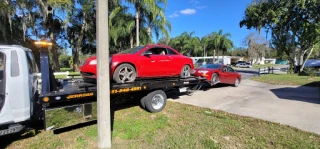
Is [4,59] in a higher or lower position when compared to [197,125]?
higher

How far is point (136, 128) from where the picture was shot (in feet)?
14.5

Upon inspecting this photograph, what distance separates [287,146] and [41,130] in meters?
5.47

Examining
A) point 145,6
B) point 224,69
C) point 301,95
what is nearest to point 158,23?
point 145,6

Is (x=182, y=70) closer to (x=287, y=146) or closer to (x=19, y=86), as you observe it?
(x=287, y=146)

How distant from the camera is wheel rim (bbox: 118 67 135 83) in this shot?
188 inches

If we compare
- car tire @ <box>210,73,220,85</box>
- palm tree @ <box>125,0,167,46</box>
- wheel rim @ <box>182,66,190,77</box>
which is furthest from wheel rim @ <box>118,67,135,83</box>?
palm tree @ <box>125,0,167,46</box>

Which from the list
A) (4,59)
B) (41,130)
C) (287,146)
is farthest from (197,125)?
(4,59)

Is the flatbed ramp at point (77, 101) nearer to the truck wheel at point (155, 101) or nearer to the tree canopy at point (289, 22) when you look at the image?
the truck wheel at point (155, 101)

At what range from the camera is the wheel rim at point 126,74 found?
4770mm

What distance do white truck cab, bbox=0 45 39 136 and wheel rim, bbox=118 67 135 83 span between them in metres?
2.01

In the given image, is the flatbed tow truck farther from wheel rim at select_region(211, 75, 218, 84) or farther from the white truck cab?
wheel rim at select_region(211, 75, 218, 84)

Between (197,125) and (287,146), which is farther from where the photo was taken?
(197,125)

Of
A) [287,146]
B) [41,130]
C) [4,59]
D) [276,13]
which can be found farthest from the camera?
[276,13]

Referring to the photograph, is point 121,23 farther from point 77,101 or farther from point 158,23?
point 77,101
